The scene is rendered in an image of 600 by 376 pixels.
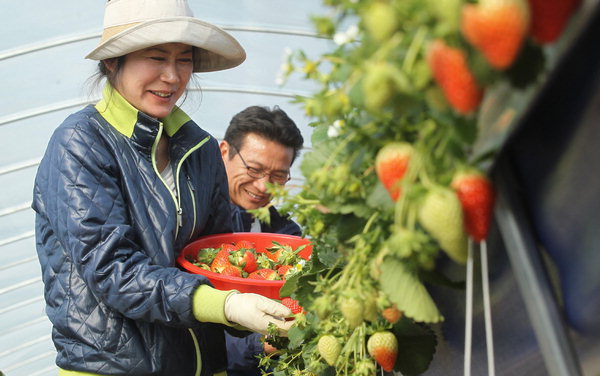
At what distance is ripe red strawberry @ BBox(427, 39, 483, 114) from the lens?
2.61 ft

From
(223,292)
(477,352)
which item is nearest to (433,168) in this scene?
(477,352)

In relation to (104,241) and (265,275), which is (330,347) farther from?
(265,275)

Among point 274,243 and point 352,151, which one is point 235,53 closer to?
point 274,243

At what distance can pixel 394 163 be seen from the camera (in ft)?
3.14

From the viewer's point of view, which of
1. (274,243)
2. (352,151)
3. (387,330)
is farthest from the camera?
(274,243)

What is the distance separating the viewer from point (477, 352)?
1337 mm

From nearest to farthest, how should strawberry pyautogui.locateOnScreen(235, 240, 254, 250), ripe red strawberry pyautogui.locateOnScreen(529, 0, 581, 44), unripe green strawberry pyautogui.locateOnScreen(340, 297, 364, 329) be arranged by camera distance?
ripe red strawberry pyautogui.locateOnScreen(529, 0, 581, 44) → unripe green strawberry pyautogui.locateOnScreen(340, 297, 364, 329) → strawberry pyautogui.locateOnScreen(235, 240, 254, 250)

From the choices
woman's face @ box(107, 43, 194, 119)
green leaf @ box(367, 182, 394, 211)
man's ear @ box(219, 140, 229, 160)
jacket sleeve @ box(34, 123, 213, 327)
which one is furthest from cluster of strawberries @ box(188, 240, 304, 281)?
green leaf @ box(367, 182, 394, 211)

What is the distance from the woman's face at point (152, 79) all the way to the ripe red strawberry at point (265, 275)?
0.65 m

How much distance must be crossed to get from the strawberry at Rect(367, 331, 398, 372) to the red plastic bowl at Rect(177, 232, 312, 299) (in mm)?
684

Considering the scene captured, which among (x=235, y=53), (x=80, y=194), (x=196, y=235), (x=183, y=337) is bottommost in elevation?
(x=183, y=337)

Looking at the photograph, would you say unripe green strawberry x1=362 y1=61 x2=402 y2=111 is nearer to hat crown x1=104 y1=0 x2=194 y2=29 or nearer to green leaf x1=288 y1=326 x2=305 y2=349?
green leaf x1=288 y1=326 x2=305 y2=349

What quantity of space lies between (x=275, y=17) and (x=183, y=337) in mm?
4574

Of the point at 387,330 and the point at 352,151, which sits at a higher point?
the point at 352,151
